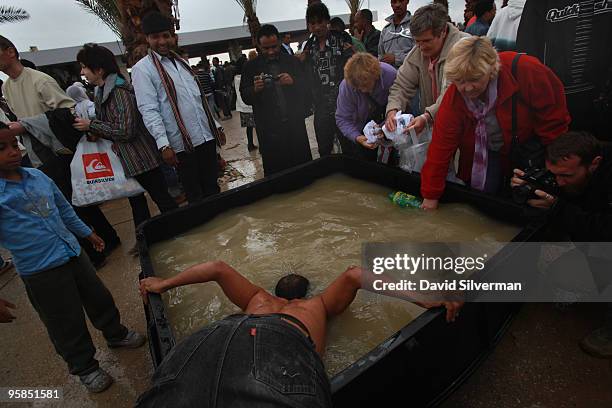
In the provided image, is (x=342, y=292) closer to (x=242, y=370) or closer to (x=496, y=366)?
(x=496, y=366)

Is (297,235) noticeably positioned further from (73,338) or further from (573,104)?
(573,104)

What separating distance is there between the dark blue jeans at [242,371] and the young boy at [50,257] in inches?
57.6

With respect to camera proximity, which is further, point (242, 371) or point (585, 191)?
point (585, 191)

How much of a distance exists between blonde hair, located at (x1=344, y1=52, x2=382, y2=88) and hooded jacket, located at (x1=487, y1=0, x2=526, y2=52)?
3.71ft

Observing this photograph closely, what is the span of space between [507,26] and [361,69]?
1.32 metres

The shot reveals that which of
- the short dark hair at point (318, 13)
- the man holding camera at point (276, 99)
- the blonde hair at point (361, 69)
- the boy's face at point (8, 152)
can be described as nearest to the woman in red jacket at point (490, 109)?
the blonde hair at point (361, 69)

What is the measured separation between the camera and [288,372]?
2.39ft

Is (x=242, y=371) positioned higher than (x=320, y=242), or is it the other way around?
(x=242, y=371)

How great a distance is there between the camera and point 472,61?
1859 mm

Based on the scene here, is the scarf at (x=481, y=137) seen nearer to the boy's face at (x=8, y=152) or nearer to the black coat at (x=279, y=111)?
the black coat at (x=279, y=111)

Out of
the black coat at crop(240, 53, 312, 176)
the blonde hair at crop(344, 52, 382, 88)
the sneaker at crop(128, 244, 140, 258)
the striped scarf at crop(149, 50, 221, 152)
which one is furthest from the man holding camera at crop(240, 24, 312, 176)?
the sneaker at crop(128, 244, 140, 258)

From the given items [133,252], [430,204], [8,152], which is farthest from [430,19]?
[133,252]

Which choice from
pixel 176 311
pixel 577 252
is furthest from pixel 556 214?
pixel 176 311

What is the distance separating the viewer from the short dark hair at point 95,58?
106 inches
